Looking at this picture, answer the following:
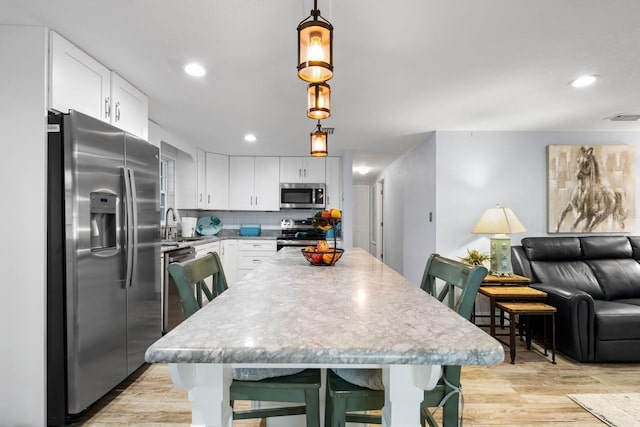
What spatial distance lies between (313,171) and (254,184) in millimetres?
1007

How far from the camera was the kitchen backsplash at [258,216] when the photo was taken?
6195 mm

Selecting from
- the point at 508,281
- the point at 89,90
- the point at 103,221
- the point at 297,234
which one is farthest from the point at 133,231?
the point at 297,234

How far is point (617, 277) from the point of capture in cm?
358

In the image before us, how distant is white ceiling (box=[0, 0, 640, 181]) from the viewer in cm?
184

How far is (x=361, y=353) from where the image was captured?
71cm

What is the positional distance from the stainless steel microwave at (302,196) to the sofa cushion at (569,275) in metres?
3.15

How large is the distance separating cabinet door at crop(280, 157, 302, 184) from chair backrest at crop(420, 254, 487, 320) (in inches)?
174

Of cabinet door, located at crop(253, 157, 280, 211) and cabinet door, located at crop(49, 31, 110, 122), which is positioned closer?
cabinet door, located at crop(49, 31, 110, 122)

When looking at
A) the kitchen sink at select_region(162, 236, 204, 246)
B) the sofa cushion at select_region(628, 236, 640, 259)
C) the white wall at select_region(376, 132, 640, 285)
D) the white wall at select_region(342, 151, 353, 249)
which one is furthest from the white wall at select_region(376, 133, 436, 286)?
the kitchen sink at select_region(162, 236, 204, 246)

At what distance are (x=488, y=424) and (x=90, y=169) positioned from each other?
9.06 ft

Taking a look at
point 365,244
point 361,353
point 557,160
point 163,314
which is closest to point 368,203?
point 365,244

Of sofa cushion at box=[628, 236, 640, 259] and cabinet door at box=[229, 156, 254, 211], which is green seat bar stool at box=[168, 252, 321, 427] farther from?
cabinet door at box=[229, 156, 254, 211]

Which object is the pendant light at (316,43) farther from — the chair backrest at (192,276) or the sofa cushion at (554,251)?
the sofa cushion at (554,251)

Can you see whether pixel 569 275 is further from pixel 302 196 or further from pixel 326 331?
pixel 326 331
